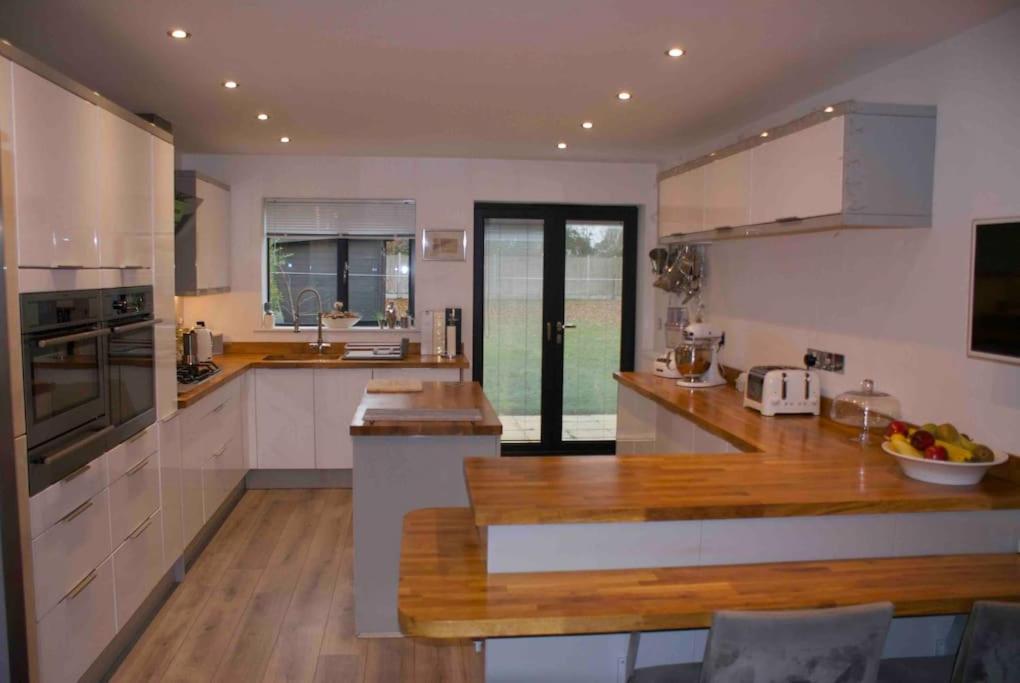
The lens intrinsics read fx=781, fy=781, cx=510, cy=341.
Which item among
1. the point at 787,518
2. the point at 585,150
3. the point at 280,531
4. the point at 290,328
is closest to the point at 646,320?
the point at 585,150

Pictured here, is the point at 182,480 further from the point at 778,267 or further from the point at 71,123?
the point at 778,267

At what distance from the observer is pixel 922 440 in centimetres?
246

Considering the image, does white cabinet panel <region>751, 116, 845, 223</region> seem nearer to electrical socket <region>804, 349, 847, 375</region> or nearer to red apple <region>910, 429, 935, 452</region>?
electrical socket <region>804, 349, 847, 375</region>

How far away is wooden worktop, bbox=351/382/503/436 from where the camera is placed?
10.3 ft

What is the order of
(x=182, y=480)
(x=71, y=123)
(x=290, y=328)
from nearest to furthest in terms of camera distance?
(x=71, y=123) → (x=182, y=480) → (x=290, y=328)

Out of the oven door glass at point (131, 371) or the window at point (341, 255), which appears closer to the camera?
the oven door glass at point (131, 371)

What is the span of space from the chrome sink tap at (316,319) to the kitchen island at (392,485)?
2.64m

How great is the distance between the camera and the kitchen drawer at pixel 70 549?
2326mm

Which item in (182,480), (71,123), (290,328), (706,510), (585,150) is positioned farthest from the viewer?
(290,328)

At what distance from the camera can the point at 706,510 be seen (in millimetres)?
2012

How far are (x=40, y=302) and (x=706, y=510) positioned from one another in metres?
2.00

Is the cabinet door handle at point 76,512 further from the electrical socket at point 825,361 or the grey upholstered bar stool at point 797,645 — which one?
the electrical socket at point 825,361

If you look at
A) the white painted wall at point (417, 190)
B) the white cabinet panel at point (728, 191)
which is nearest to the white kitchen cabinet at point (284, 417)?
the white painted wall at point (417, 190)

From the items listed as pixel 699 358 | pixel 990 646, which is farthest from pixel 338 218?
pixel 990 646
